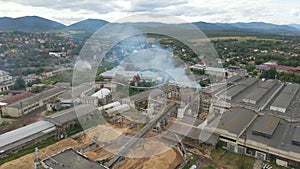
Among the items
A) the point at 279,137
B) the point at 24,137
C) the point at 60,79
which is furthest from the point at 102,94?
the point at 279,137

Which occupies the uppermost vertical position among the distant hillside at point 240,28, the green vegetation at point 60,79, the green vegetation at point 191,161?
the distant hillside at point 240,28

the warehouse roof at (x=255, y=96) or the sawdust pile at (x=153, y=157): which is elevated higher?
the warehouse roof at (x=255, y=96)

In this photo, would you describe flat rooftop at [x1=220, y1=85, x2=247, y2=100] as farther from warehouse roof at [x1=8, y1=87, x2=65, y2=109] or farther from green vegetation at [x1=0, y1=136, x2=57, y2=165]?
warehouse roof at [x1=8, y1=87, x2=65, y2=109]

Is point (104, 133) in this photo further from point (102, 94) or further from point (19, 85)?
point (19, 85)

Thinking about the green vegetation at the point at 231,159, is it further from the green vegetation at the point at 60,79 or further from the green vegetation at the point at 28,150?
the green vegetation at the point at 60,79

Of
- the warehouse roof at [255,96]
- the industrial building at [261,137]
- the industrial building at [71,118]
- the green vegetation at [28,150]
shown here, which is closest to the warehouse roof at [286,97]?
the warehouse roof at [255,96]
